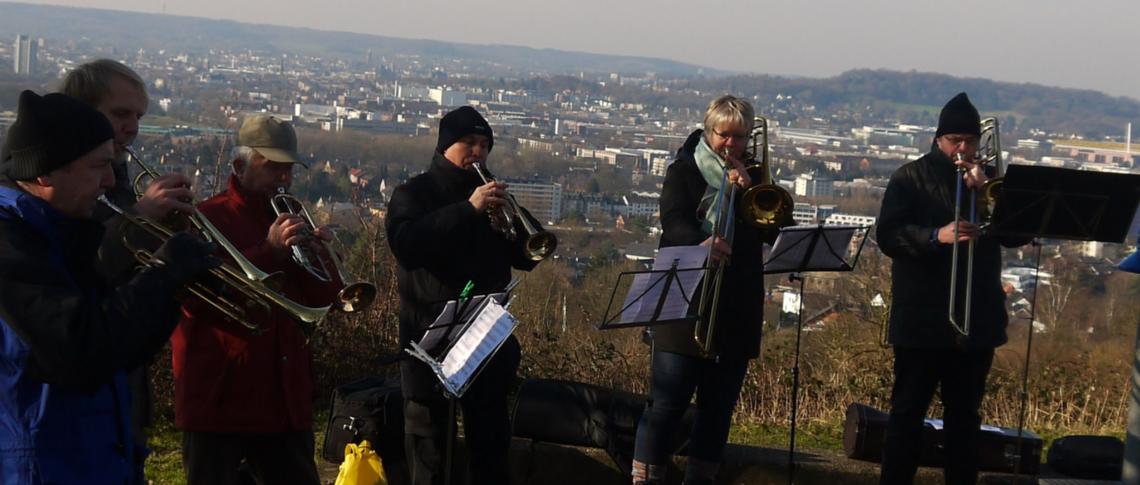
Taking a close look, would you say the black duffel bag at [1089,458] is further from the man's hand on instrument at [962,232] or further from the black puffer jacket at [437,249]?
the black puffer jacket at [437,249]

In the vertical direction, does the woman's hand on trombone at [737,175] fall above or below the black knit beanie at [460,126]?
below

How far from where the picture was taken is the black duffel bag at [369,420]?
5.54 metres

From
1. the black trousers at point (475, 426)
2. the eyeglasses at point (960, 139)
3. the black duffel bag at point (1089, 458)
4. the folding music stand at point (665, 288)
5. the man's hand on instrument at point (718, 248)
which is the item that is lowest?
the black duffel bag at point (1089, 458)

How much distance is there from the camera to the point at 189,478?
4258mm

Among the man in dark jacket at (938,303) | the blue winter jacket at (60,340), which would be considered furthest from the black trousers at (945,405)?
the blue winter jacket at (60,340)

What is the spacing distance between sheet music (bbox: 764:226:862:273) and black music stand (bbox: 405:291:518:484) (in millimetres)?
1678

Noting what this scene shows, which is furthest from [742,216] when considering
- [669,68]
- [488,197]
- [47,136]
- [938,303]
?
[669,68]

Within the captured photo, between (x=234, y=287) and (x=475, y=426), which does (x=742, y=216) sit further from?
(x=234, y=287)

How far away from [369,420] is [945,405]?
8.57 ft

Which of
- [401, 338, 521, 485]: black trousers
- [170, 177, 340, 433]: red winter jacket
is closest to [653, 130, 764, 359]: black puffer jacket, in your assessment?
[401, 338, 521, 485]: black trousers

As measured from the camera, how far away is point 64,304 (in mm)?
2742

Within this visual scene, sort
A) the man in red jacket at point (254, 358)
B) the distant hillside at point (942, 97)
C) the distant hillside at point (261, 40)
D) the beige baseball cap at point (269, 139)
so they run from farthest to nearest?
the distant hillside at point (261, 40), the distant hillside at point (942, 97), the beige baseball cap at point (269, 139), the man in red jacket at point (254, 358)

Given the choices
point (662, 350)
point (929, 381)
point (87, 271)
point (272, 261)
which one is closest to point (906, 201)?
point (929, 381)

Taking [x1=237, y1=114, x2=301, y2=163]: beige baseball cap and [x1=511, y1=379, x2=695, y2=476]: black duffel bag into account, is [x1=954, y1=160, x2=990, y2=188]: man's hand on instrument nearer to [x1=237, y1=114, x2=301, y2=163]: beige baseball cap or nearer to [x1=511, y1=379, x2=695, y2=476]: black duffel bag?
[x1=511, y1=379, x2=695, y2=476]: black duffel bag
